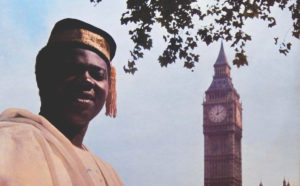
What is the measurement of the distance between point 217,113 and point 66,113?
73335mm

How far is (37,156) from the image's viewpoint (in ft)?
5.96

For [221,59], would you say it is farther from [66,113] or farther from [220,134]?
[66,113]

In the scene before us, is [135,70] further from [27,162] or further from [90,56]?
[27,162]

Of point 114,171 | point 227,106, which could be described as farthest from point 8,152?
point 227,106

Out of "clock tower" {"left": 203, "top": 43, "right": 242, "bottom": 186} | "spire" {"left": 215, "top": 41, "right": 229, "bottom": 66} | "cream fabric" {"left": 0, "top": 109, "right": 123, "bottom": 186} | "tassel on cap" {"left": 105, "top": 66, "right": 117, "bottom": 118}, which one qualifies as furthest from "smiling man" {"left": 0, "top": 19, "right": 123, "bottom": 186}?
"spire" {"left": 215, "top": 41, "right": 229, "bottom": 66}

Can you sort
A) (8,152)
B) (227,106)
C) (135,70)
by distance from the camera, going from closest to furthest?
(8,152) < (135,70) < (227,106)

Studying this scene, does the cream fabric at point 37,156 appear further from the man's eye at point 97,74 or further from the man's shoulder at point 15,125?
the man's eye at point 97,74

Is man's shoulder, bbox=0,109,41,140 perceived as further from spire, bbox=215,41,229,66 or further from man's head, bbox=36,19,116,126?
spire, bbox=215,41,229,66

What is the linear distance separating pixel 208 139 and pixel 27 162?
7372 centimetres

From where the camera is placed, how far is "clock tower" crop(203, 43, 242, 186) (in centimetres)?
7375

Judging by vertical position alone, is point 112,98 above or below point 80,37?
below

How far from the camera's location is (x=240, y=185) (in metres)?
76.7

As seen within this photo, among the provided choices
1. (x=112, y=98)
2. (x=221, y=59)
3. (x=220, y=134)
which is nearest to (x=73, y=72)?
(x=112, y=98)

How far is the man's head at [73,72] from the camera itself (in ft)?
7.03
